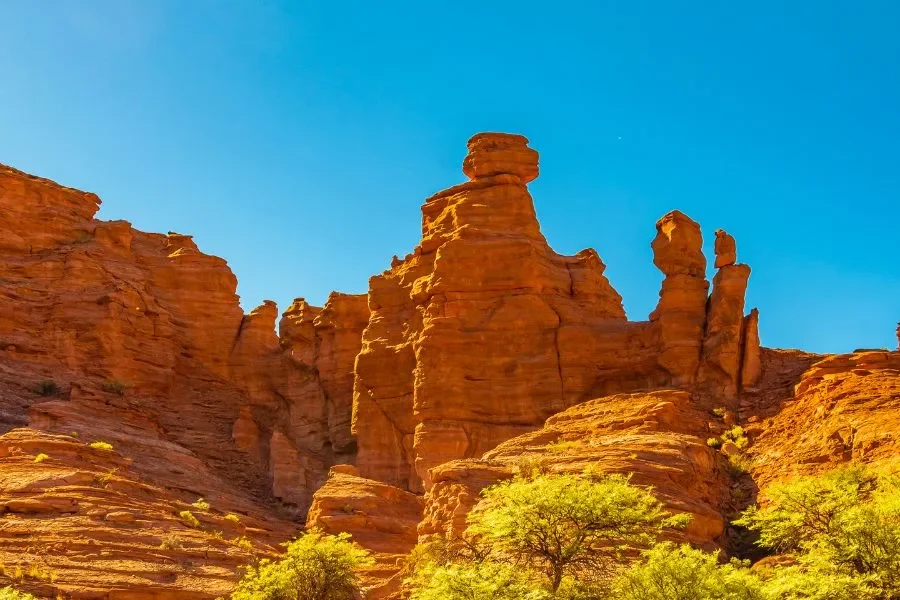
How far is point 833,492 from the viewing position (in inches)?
1532

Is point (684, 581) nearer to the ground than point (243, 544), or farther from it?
nearer to the ground

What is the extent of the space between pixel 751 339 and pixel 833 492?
18.7m

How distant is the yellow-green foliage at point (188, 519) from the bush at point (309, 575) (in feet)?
23.1

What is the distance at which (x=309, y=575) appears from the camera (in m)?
42.8

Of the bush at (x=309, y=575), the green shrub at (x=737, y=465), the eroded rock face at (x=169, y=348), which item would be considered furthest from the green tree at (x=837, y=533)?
the eroded rock face at (x=169, y=348)

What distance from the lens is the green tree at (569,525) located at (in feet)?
122

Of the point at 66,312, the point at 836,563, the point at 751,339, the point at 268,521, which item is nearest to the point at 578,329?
the point at 751,339

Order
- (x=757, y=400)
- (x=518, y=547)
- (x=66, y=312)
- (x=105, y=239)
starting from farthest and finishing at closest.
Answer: (x=105, y=239)
(x=66, y=312)
(x=757, y=400)
(x=518, y=547)

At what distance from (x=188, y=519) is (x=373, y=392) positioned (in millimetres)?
19409

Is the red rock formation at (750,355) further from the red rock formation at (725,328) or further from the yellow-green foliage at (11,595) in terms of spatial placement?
the yellow-green foliage at (11,595)

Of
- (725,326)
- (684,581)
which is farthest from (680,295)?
(684,581)

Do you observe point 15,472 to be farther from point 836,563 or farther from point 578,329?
point 836,563

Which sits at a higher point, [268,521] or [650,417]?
[650,417]

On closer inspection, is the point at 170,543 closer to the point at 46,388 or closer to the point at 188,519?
the point at 188,519
